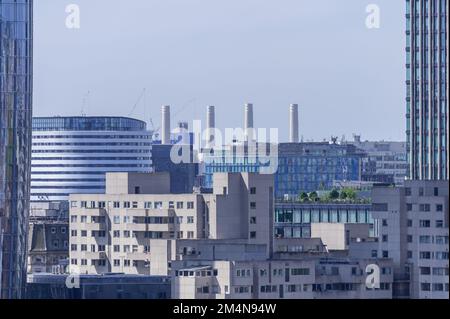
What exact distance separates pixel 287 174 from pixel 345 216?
5933 cm

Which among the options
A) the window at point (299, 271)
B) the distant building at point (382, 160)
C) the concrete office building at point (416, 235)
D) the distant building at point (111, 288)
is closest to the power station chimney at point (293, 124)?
the distant building at point (382, 160)

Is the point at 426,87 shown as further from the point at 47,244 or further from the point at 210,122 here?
the point at 210,122

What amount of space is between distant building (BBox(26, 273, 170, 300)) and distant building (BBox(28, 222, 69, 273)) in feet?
81.1

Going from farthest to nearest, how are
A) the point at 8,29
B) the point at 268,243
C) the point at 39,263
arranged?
the point at 39,263, the point at 8,29, the point at 268,243

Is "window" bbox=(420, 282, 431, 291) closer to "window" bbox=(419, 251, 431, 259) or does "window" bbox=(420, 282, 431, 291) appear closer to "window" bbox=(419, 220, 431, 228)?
"window" bbox=(419, 251, 431, 259)

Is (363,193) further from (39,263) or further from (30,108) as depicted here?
(30,108)

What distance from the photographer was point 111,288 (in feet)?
213

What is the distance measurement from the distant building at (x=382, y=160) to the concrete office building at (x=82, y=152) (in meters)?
17.2

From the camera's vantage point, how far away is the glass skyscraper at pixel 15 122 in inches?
3049

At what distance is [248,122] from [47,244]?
6671 cm

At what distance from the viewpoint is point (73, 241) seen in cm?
8712

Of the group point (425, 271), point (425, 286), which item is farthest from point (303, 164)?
point (425, 286)

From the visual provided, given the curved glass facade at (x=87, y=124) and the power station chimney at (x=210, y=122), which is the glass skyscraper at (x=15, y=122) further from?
the power station chimney at (x=210, y=122)

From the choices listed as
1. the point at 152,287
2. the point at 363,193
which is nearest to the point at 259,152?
the point at 363,193
